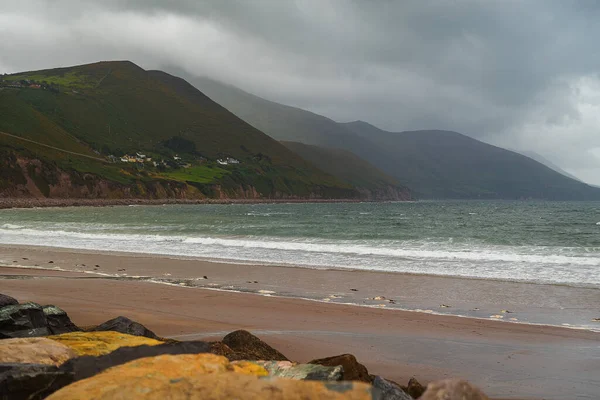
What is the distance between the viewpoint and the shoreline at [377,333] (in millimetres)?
7301

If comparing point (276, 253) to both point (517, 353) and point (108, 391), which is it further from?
point (108, 391)

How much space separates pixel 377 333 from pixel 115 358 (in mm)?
6625

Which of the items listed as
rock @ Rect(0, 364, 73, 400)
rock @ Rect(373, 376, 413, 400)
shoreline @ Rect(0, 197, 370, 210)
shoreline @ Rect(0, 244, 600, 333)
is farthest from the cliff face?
rock @ Rect(373, 376, 413, 400)

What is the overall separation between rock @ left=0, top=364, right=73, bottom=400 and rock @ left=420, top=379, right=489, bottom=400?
2.99 metres

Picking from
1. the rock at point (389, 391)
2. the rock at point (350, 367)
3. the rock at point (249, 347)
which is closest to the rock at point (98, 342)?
the rock at point (249, 347)

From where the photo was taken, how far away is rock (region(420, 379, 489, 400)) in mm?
3805

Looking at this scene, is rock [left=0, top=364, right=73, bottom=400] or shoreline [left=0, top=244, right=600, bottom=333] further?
shoreline [left=0, top=244, right=600, bottom=333]

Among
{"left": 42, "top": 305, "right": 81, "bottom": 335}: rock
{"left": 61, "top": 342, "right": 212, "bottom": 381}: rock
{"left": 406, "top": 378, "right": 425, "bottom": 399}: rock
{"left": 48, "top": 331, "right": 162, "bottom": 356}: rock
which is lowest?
{"left": 42, "top": 305, "right": 81, "bottom": 335}: rock

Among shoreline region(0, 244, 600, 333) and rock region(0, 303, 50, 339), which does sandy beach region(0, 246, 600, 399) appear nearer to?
shoreline region(0, 244, 600, 333)

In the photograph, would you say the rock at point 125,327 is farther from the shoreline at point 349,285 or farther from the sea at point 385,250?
the sea at point 385,250

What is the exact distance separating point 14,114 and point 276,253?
552ft

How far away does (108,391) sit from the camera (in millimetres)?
Result: 3498

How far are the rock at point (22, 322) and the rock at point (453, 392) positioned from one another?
6.03 metres

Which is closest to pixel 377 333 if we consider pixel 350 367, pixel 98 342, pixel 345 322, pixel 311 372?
pixel 345 322
